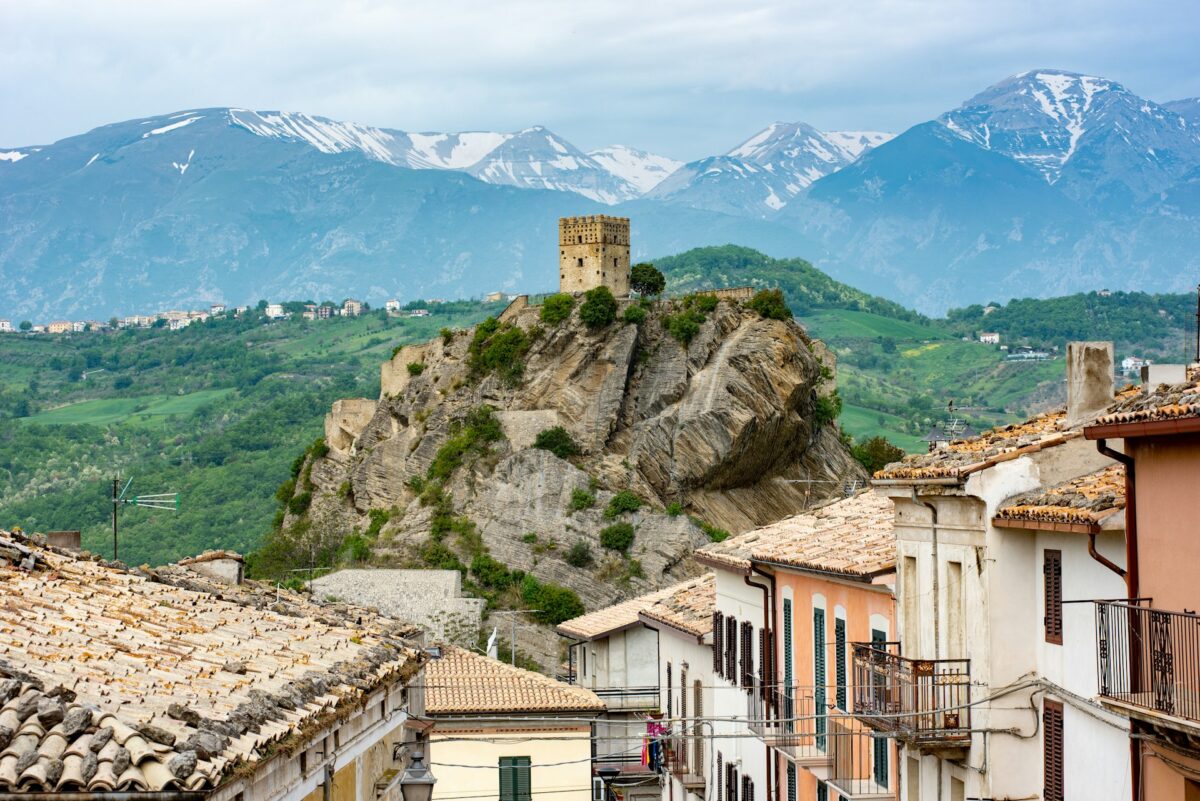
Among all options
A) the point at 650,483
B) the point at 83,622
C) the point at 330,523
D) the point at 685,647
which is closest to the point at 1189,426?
the point at 83,622

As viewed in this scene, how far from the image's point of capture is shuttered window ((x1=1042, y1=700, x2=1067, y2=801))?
2273 cm

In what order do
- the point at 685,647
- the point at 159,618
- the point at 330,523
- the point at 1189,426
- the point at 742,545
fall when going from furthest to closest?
1. the point at 330,523
2. the point at 685,647
3. the point at 742,545
4. the point at 159,618
5. the point at 1189,426

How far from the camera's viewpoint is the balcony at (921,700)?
24.4 metres

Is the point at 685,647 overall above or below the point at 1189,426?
below

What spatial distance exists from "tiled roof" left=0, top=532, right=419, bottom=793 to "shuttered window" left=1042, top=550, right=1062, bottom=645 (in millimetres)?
7917

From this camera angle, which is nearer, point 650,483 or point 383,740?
point 383,740

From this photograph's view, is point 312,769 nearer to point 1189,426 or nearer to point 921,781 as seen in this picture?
point 1189,426

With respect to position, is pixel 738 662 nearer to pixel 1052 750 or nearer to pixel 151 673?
pixel 1052 750

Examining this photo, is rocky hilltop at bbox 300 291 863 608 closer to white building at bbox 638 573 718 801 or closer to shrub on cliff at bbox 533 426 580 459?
shrub on cliff at bbox 533 426 580 459

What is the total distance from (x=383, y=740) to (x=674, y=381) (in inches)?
4094

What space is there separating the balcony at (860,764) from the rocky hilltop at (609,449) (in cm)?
8531

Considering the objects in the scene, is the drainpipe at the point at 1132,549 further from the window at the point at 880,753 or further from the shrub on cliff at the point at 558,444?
the shrub on cliff at the point at 558,444

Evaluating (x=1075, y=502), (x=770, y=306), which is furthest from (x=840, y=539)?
(x=770, y=306)

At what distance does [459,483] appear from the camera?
125562 millimetres
